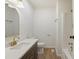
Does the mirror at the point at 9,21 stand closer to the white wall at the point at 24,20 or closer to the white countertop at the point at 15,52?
the white countertop at the point at 15,52

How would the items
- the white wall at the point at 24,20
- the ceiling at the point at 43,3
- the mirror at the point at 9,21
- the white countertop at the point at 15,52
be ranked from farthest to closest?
the ceiling at the point at 43,3 → the white wall at the point at 24,20 → the mirror at the point at 9,21 → the white countertop at the point at 15,52

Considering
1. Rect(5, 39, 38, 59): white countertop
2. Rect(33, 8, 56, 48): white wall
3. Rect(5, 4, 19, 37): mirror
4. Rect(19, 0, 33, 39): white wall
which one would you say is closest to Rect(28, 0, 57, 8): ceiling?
Rect(33, 8, 56, 48): white wall

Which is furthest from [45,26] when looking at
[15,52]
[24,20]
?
[15,52]

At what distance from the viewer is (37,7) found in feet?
25.9

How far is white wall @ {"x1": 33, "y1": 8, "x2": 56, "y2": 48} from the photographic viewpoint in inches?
307

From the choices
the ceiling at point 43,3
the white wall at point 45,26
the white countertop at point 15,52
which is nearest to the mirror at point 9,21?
the white countertop at point 15,52

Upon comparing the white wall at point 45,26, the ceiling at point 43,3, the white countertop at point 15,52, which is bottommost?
the white countertop at point 15,52

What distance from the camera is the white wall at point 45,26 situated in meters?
7.80

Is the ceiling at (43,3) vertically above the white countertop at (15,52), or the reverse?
the ceiling at (43,3)

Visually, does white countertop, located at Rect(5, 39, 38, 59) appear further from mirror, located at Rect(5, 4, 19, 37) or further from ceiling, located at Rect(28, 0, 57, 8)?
ceiling, located at Rect(28, 0, 57, 8)
